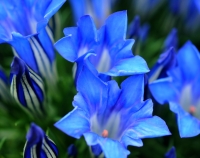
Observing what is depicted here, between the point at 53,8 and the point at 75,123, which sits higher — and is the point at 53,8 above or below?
above

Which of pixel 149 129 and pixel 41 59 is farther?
pixel 41 59

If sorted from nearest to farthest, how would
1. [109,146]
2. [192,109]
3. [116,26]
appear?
[109,146] < [116,26] < [192,109]

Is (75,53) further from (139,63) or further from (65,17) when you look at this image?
(65,17)

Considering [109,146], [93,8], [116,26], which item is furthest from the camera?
[93,8]

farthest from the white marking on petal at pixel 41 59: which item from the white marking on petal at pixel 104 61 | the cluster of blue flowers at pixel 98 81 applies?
the white marking on petal at pixel 104 61

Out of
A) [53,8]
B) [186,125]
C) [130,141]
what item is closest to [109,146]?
[130,141]

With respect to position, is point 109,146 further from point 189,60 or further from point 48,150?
point 189,60

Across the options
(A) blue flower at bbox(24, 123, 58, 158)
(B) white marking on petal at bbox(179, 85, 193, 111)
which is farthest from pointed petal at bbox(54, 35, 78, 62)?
(B) white marking on petal at bbox(179, 85, 193, 111)

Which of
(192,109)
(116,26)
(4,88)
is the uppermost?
(116,26)
